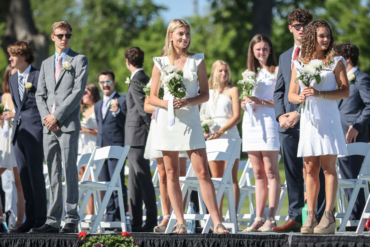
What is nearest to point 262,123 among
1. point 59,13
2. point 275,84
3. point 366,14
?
point 275,84

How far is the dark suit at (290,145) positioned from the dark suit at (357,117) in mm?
1238

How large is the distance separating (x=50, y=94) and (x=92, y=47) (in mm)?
33754

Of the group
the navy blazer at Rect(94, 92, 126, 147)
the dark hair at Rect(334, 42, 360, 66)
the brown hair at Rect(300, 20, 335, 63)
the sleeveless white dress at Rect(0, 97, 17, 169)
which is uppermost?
the dark hair at Rect(334, 42, 360, 66)

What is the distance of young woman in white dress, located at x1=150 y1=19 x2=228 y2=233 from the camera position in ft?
18.3

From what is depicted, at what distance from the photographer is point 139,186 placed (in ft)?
24.6

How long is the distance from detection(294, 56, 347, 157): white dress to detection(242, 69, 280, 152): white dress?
1408 millimetres

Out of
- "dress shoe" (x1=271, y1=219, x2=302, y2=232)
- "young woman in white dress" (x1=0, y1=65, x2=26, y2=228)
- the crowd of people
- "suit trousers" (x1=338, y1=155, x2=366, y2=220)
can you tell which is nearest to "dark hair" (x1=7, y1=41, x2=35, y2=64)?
the crowd of people

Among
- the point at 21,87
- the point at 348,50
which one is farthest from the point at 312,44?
the point at 21,87

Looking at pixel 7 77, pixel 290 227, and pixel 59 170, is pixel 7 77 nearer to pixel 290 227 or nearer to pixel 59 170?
pixel 59 170

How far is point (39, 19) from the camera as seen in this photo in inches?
1642

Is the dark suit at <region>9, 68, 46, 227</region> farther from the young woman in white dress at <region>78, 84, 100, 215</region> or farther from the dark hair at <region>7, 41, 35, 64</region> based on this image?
the young woman in white dress at <region>78, 84, 100, 215</region>

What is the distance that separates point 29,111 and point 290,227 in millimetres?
3485

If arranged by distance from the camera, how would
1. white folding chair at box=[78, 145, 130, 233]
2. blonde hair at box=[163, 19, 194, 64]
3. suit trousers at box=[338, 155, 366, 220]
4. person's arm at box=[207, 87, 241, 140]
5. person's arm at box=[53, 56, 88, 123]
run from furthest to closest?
person's arm at box=[207, 87, 241, 140] → suit trousers at box=[338, 155, 366, 220] → white folding chair at box=[78, 145, 130, 233] → person's arm at box=[53, 56, 88, 123] → blonde hair at box=[163, 19, 194, 64]

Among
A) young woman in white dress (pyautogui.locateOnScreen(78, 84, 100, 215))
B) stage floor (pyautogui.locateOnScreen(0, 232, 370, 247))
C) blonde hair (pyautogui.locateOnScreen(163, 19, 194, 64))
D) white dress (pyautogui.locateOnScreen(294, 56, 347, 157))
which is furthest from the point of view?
young woman in white dress (pyautogui.locateOnScreen(78, 84, 100, 215))
